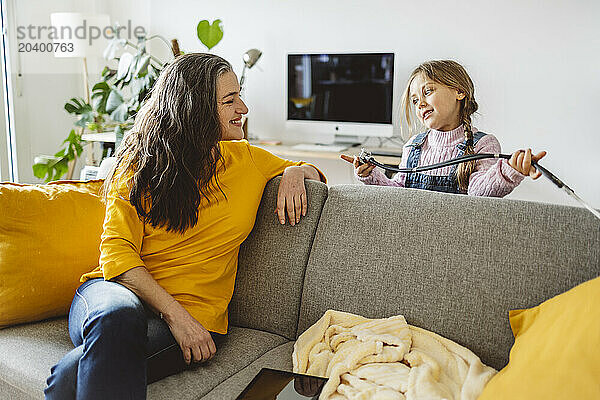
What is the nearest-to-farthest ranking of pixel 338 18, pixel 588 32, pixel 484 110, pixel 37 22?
pixel 588 32, pixel 484 110, pixel 338 18, pixel 37 22

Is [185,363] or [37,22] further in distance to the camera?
[37,22]

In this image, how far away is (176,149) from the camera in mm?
1622

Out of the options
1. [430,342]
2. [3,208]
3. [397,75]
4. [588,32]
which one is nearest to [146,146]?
[3,208]

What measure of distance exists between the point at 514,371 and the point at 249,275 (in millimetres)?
829

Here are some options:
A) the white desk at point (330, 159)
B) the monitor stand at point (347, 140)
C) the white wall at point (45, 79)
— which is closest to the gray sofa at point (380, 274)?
the white desk at point (330, 159)

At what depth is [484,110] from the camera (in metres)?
3.76

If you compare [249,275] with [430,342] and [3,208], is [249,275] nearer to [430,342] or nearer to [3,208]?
[430,342]

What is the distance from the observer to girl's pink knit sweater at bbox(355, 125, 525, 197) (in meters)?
1.70

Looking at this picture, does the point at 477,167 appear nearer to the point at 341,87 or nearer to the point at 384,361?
the point at 384,361

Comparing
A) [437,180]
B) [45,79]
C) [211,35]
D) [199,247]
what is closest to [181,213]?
[199,247]

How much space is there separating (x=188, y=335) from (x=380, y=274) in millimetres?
527

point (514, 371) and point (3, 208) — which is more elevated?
point (3, 208)

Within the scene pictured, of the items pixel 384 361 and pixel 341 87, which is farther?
pixel 341 87

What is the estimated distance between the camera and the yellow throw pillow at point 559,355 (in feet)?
3.47
